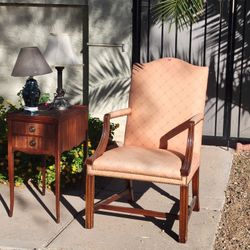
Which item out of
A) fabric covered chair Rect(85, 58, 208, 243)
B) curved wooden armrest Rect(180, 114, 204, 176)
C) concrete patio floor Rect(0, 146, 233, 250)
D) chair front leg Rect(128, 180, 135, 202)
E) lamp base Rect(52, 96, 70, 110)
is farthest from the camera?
chair front leg Rect(128, 180, 135, 202)

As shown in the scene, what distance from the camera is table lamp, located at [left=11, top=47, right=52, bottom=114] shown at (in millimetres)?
4633

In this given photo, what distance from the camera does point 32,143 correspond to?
4.59 metres

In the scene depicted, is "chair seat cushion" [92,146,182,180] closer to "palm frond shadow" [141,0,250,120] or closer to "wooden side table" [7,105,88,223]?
"wooden side table" [7,105,88,223]

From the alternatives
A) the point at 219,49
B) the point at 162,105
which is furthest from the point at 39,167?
the point at 219,49

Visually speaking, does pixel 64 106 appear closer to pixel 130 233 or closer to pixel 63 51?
pixel 63 51

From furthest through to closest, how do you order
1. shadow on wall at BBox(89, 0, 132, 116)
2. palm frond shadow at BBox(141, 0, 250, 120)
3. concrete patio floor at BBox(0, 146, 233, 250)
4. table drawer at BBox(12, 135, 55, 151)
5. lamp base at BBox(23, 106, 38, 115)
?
palm frond shadow at BBox(141, 0, 250, 120) → shadow on wall at BBox(89, 0, 132, 116) → lamp base at BBox(23, 106, 38, 115) → table drawer at BBox(12, 135, 55, 151) → concrete patio floor at BBox(0, 146, 233, 250)

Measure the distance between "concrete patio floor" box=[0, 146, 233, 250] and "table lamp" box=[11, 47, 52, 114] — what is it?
921mm

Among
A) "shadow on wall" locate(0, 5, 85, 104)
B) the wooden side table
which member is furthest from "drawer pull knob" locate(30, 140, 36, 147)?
"shadow on wall" locate(0, 5, 85, 104)

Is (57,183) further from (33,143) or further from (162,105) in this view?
(162,105)

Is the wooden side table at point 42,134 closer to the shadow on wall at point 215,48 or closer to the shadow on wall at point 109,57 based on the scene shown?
the shadow on wall at point 109,57

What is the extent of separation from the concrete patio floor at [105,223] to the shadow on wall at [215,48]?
1692mm

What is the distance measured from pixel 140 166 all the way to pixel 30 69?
3.87 ft

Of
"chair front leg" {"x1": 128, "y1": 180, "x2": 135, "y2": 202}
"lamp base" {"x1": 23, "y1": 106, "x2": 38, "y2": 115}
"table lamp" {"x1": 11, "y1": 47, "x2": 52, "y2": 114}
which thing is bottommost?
"chair front leg" {"x1": 128, "y1": 180, "x2": 135, "y2": 202}

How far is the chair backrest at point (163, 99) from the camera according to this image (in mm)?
4910
